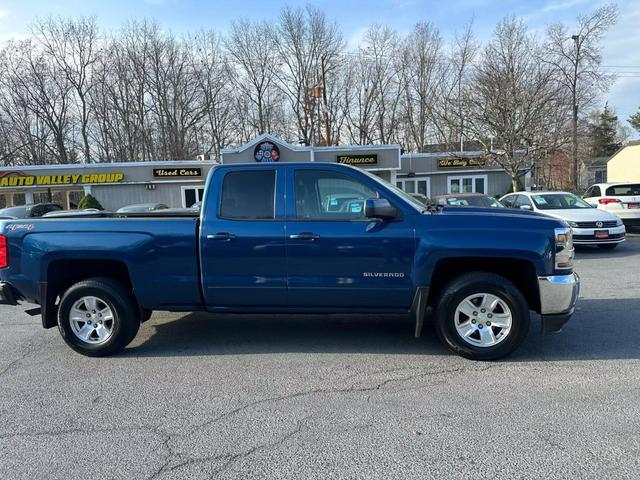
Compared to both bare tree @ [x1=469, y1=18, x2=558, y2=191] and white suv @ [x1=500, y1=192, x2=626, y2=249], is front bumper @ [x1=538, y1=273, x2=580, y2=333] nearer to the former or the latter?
white suv @ [x1=500, y1=192, x2=626, y2=249]

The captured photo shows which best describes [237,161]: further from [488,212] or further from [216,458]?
[216,458]

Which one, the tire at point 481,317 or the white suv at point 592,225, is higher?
the white suv at point 592,225

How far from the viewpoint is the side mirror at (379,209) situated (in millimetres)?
4137

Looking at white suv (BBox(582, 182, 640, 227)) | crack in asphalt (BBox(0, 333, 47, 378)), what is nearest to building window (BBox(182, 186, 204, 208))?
white suv (BBox(582, 182, 640, 227))

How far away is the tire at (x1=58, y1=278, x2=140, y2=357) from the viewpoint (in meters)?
4.60

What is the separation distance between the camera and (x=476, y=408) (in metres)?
3.36

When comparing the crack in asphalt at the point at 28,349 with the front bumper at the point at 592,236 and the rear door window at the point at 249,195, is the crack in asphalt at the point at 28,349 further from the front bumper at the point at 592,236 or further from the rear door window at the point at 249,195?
the front bumper at the point at 592,236

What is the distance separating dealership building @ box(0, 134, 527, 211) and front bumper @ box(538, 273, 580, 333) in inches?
859

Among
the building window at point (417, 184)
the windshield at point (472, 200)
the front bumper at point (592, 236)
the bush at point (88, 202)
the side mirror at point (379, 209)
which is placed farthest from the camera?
the building window at point (417, 184)

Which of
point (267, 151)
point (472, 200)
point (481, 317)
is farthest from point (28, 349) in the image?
point (267, 151)

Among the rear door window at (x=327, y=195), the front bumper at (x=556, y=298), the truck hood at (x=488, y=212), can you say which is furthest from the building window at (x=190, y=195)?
the front bumper at (x=556, y=298)

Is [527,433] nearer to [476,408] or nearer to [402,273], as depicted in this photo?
[476,408]

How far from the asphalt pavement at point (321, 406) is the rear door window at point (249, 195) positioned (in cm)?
150

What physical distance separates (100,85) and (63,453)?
4893 cm
